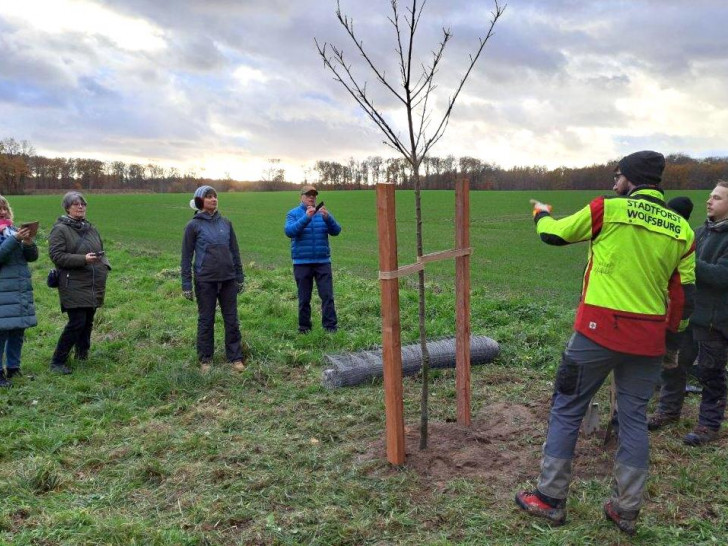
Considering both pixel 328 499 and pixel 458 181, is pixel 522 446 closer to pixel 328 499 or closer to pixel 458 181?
pixel 328 499

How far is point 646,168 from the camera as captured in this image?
341 centimetres

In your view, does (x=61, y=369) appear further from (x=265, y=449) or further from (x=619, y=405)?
(x=619, y=405)

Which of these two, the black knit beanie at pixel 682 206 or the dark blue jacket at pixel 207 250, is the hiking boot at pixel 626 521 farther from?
the dark blue jacket at pixel 207 250

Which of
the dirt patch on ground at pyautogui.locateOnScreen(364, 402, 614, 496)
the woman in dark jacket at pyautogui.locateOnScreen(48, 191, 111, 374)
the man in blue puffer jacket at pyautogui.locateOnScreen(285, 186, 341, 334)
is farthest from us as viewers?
the man in blue puffer jacket at pyautogui.locateOnScreen(285, 186, 341, 334)

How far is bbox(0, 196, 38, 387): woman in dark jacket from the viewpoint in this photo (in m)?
6.07

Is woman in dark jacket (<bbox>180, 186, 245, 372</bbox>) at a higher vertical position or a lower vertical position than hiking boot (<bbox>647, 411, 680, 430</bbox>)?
higher

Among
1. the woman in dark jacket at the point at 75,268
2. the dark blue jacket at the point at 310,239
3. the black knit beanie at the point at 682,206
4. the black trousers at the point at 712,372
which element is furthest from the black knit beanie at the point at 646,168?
the woman in dark jacket at the point at 75,268

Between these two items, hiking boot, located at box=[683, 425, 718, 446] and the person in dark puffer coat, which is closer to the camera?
the person in dark puffer coat

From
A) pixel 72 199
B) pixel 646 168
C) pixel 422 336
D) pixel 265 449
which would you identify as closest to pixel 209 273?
pixel 72 199

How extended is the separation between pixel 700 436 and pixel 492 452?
1.67 metres

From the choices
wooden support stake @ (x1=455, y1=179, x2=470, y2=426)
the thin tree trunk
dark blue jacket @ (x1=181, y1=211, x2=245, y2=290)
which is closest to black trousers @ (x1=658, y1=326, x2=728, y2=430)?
wooden support stake @ (x1=455, y1=179, x2=470, y2=426)

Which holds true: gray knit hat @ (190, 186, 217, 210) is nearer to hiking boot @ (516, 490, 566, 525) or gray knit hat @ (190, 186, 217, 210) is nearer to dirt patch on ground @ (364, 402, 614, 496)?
dirt patch on ground @ (364, 402, 614, 496)

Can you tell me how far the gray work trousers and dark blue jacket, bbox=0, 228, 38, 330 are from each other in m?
5.36

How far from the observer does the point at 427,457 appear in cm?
Result: 445
